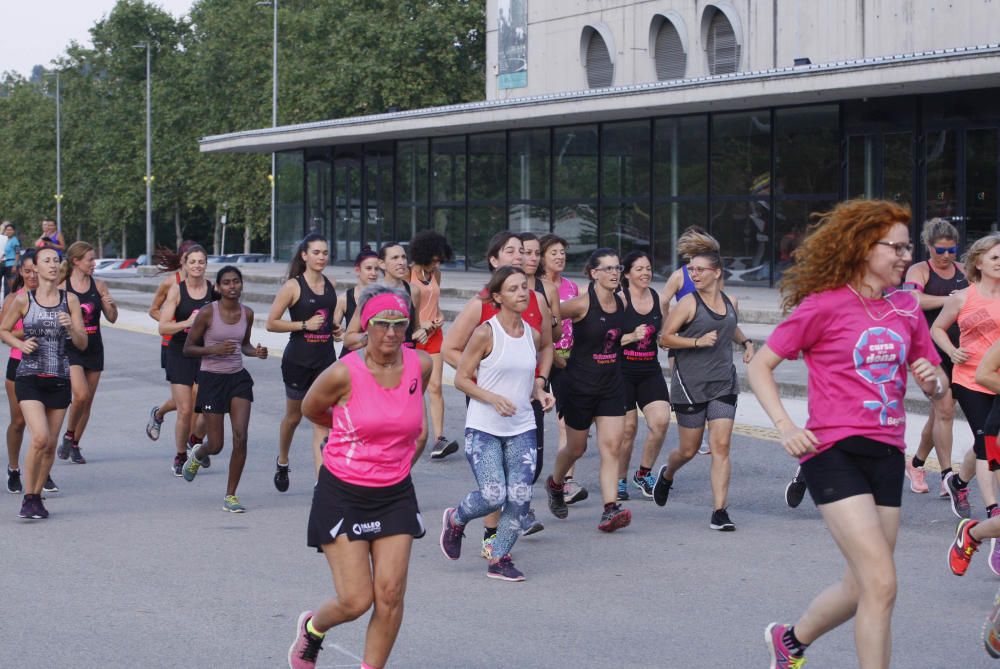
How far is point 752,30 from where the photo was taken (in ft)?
100

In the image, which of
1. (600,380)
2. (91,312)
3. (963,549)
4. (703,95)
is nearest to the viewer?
(963,549)

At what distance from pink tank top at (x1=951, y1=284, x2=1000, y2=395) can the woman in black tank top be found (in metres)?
2.01

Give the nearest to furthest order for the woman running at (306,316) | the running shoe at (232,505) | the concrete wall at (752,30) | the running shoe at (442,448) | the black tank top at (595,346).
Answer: the black tank top at (595,346), the running shoe at (232,505), the woman running at (306,316), the running shoe at (442,448), the concrete wall at (752,30)

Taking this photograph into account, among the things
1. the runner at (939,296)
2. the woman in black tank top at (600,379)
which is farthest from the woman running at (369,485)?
the runner at (939,296)

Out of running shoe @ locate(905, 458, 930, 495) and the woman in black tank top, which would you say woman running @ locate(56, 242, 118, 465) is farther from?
running shoe @ locate(905, 458, 930, 495)

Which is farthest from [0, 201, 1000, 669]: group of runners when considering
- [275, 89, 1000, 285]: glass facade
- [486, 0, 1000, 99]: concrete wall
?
[486, 0, 1000, 99]: concrete wall

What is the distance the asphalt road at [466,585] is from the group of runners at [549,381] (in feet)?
0.79

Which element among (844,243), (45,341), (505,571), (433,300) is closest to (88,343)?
(45,341)

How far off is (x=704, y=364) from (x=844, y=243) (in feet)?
12.4

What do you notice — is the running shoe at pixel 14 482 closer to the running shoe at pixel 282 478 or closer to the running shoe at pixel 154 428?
the running shoe at pixel 282 478

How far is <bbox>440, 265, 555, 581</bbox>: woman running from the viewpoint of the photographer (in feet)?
24.6

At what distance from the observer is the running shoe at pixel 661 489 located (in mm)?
9281

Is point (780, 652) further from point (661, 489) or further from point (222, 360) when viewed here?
point (222, 360)

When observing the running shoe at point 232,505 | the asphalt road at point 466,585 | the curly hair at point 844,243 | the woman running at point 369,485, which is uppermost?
the curly hair at point 844,243
